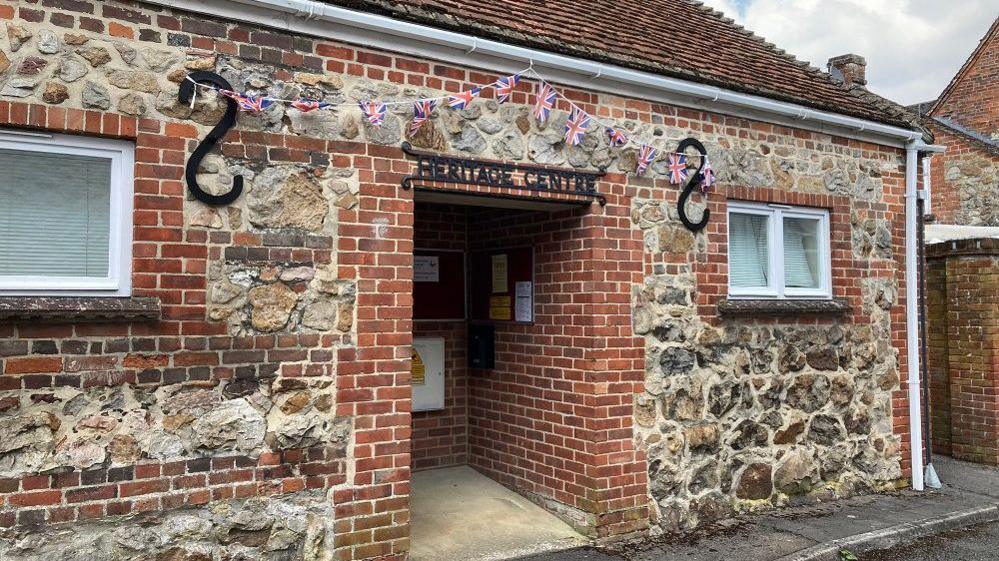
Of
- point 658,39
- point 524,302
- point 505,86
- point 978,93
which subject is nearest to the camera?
point 505,86

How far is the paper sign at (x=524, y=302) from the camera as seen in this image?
678 cm

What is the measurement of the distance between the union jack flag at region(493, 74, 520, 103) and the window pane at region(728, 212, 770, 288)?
264cm

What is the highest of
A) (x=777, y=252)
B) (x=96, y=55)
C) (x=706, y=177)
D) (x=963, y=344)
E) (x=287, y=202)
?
(x=96, y=55)

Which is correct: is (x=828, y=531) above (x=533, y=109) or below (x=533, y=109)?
below

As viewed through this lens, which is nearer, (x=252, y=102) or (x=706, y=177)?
(x=252, y=102)

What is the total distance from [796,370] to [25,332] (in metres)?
6.27

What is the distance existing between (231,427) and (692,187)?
13.9ft

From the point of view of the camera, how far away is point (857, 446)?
25.5ft

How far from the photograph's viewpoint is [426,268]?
7.30 meters

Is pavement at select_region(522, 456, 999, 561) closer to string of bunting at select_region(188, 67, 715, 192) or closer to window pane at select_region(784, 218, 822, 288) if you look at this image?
window pane at select_region(784, 218, 822, 288)

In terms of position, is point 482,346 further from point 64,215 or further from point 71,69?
point 71,69

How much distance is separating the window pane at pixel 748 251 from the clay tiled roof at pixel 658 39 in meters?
1.19

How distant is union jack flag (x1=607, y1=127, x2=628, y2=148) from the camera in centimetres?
629

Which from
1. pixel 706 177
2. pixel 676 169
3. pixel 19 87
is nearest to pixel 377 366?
pixel 19 87
